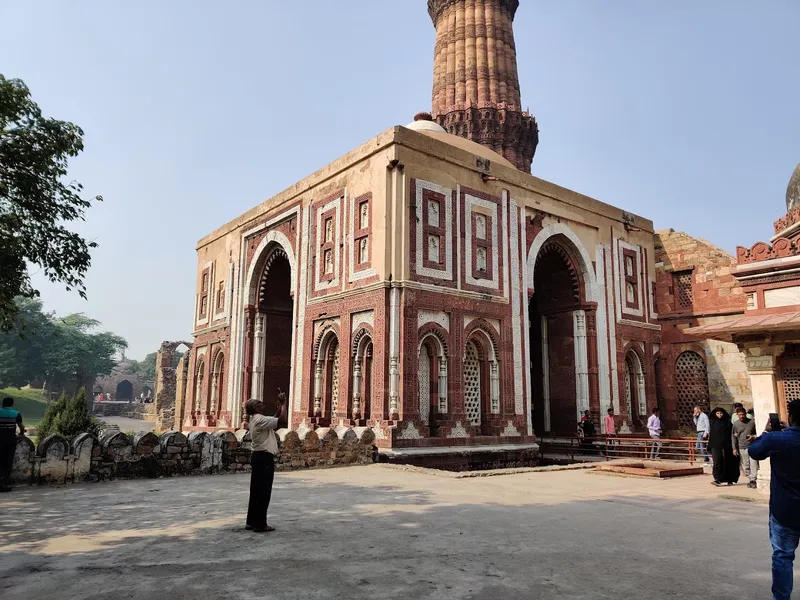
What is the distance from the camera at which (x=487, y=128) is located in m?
27.5

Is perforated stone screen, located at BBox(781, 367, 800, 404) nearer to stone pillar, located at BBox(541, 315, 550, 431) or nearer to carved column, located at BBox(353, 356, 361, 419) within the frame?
carved column, located at BBox(353, 356, 361, 419)

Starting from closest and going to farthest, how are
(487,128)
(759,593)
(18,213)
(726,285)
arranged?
(759,593) → (18,213) → (726,285) → (487,128)

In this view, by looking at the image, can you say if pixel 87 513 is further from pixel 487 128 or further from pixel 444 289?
pixel 487 128

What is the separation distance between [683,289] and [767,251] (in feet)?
35.8

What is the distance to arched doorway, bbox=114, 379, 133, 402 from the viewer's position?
70.2m

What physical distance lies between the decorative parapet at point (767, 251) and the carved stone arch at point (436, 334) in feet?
20.0

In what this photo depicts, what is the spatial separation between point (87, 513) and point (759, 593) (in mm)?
5833

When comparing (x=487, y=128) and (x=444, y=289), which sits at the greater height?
(x=487, y=128)

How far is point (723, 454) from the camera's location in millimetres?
8734

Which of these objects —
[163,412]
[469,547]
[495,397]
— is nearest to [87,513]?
[469,547]

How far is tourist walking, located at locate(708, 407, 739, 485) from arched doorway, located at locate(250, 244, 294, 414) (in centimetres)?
1207

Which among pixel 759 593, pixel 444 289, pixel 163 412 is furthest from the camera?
pixel 163 412

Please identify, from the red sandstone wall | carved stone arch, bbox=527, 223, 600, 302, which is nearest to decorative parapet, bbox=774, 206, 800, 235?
the red sandstone wall

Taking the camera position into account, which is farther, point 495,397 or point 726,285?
point 726,285
